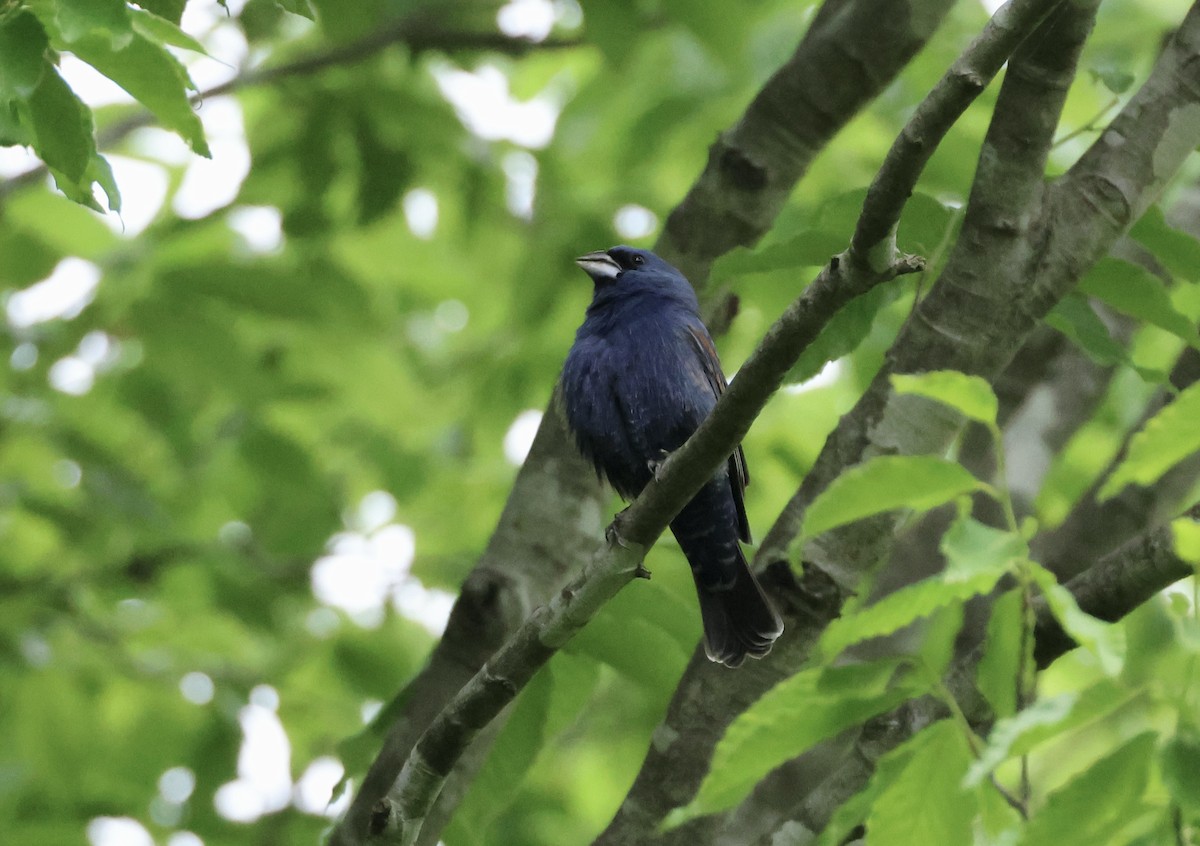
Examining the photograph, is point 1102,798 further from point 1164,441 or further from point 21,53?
point 21,53

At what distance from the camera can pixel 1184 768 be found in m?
2.03

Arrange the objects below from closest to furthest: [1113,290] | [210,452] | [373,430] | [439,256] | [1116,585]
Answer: [1116,585], [1113,290], [210,452], [373,430], [439,256]

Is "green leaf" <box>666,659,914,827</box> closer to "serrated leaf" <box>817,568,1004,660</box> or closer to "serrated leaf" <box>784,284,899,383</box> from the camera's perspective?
"serrated leaf" <box>817,568,1004,660</box>

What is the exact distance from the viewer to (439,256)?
893cm

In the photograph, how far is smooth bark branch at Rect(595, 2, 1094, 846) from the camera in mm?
3500

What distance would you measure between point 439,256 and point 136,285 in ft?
12.4

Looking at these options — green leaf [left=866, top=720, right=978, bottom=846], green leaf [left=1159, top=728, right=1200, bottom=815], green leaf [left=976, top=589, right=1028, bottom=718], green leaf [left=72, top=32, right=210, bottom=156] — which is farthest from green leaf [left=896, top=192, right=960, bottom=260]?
green leaf [left=72, top=32, right=210, bottom=156]

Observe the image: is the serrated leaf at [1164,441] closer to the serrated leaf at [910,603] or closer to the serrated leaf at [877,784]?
the serrated leaf at [910,603]

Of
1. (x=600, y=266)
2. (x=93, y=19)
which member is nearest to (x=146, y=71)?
(x=93, y=19)

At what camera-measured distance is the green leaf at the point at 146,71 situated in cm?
263

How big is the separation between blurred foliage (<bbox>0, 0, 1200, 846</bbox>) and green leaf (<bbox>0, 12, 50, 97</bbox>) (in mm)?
2345

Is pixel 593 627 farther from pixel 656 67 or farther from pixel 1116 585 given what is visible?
pixel 656 67

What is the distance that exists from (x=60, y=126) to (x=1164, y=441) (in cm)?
216

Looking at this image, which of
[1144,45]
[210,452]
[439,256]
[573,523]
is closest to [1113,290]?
[573,523]
